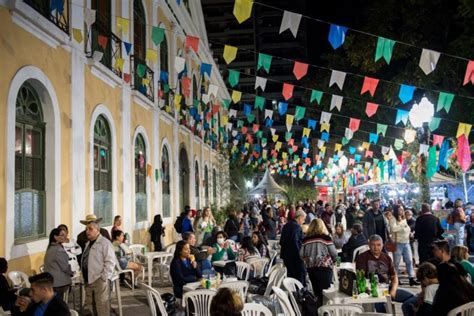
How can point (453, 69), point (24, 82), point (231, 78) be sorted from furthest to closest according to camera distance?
point (453, 69), point (231, 78), point (24, 82)

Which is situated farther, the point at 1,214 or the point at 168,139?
the point at 168,139

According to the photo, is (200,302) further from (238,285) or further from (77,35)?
(77,35)

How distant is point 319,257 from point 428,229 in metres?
4.54

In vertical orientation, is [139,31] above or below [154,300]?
above

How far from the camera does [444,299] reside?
192 inches

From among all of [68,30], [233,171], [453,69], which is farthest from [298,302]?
[233,171]

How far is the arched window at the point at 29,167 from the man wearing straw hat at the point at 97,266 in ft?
6.90

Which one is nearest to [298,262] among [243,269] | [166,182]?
[243,269]

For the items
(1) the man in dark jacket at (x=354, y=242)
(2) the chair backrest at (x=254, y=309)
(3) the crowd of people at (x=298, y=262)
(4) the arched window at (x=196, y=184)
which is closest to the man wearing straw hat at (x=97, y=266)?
(3) the crowd of people at (x=298, y=262)

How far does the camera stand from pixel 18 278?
296 inches

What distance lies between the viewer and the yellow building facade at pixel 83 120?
26.6ft

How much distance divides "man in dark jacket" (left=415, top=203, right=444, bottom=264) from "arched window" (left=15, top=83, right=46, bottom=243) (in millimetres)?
7913

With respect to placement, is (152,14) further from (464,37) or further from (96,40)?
(464,37)

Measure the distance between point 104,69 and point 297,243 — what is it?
6.36 m
